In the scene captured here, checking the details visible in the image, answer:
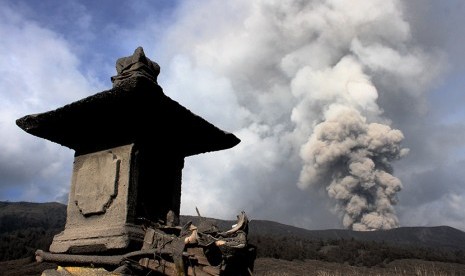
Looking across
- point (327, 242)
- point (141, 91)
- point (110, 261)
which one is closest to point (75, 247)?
point (110, 261)

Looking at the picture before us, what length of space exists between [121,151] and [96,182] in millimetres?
437

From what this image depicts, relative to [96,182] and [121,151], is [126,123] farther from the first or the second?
[96,182]

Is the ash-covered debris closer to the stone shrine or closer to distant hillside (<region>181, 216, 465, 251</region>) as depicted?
the stone shrine

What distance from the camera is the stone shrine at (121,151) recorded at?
3930 mm

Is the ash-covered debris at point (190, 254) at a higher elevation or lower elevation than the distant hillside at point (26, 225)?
lower

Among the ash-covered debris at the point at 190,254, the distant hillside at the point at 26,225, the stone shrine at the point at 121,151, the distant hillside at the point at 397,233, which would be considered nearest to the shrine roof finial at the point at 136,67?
the stone shrine at the point at 121,151

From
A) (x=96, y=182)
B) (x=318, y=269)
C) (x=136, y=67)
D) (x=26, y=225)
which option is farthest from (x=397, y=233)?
(x=136, y=67)

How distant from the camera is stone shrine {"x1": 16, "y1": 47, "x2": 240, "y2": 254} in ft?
12.9

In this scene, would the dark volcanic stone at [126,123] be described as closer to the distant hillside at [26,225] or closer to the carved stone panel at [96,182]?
the carved stone panel at [96,182]

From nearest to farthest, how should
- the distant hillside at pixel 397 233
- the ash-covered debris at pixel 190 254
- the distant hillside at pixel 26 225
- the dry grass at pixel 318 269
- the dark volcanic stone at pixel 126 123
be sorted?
the ash-covered debris at pixel 190 254
the dark volcanic stone at pixel 126 123
the dry grass at pixel 318 269
the distant hillside at pixel 26 225
the distant hillside at pixel 397 233

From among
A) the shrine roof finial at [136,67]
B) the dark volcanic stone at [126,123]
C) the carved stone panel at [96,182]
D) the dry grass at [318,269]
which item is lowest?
the dry grass at [318,269]

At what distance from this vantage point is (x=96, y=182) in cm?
433

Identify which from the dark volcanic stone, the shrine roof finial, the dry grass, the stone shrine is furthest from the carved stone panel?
the dry grass

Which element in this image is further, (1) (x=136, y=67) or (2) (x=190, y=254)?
(1) (x=136, y=67)
